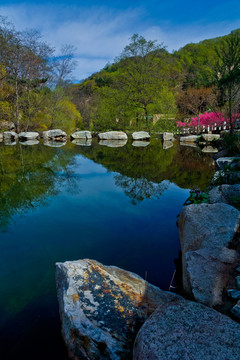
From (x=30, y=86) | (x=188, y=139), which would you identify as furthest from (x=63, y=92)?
(x=188, y=139)

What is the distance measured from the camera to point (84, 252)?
116 inches

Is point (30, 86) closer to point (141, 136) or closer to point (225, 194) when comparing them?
point (141, 136)

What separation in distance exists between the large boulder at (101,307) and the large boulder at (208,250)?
0.99 feet

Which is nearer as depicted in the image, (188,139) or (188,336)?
(188,336)

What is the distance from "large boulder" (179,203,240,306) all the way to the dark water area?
1.84 feet

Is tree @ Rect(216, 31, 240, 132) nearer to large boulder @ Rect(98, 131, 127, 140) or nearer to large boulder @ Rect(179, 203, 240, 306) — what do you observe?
large boulder @ Rect(179, 203, 240, 306)

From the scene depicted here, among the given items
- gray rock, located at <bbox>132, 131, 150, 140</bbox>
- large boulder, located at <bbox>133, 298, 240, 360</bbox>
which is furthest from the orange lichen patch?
gray rock, located at <bbox>132, 131, 150, 140</bbox>

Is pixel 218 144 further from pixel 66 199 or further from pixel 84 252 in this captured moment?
pixel 84 252

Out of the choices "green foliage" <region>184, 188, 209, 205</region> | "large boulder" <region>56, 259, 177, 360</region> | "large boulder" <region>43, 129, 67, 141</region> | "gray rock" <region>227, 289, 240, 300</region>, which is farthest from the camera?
"large boulder" <region>43, 129, 67, 141</region>

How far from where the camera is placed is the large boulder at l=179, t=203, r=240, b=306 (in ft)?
5.84

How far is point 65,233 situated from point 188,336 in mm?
2584

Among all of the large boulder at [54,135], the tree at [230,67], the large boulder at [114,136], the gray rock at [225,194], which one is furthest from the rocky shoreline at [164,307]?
the large boulder at [54,135]

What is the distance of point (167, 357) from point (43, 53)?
25922 mm

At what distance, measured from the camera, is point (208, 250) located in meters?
2.08
